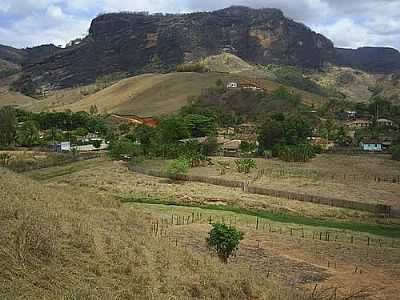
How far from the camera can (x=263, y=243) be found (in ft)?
82.9

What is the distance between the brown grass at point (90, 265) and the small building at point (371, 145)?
180ft

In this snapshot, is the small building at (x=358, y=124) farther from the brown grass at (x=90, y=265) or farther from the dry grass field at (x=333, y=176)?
the brown grass at (x=90, y=265)

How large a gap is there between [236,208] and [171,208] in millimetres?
4526

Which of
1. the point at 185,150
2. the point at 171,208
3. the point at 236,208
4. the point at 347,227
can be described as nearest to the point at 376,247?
the point at 347,227

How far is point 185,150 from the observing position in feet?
192

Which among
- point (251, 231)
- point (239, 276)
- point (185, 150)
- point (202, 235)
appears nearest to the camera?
point (239, 276)

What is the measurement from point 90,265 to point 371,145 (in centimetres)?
6125

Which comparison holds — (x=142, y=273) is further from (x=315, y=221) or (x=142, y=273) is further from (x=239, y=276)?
(x=315, y=221)

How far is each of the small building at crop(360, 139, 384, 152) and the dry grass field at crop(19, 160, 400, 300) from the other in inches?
1297

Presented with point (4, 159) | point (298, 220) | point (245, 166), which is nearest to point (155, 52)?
point (4, 159)

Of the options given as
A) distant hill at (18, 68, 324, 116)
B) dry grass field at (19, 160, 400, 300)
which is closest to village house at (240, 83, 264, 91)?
distant hill at (18, 68, 324, 116)

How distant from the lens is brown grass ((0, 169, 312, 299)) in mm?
11445

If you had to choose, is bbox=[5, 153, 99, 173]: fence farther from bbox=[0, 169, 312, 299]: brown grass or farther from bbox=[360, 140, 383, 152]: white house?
bbox=[360, 140, 383, 152]: white house

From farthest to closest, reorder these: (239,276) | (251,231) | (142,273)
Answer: (251,231), (239,276), (142,273)
